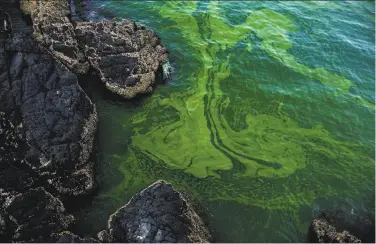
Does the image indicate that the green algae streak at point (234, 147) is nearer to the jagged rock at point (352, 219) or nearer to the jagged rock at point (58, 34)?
the jagged rock at point (352, 219)

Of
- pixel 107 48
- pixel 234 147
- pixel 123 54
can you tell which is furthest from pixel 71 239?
pixel 107 48

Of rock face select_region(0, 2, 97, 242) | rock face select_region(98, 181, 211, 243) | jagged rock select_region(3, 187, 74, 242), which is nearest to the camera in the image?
rock face select_region(98, 181, 211, 243)

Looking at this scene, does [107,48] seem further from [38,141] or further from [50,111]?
[38,141]

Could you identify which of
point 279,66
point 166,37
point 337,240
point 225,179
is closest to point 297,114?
point 279,66

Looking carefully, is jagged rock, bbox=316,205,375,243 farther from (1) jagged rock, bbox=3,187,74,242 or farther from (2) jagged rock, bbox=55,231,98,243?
(1) jagged rock, bbox=3,187,74,242

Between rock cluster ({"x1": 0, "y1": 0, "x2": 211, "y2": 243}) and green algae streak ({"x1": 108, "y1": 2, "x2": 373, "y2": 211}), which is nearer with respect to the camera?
rock cluster ({"x1": 0, "y1": 0, "x2": 211, "y2": 243})

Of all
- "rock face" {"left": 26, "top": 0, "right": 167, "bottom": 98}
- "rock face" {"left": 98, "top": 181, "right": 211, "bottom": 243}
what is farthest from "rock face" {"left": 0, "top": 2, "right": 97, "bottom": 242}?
"rock face" {"left": 26, "top": 0, "right": 167, "bottom": 98}
